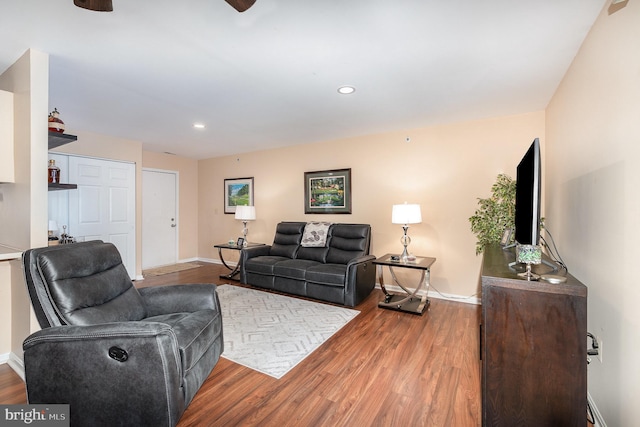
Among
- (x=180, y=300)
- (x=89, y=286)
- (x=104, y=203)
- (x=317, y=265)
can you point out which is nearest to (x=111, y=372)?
(x=89, y=286)

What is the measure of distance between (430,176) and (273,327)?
2691mm

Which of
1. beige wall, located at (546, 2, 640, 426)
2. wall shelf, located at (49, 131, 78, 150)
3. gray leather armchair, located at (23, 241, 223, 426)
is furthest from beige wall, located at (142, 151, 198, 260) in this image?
beige wall, located at (546, 2, 640, 426)

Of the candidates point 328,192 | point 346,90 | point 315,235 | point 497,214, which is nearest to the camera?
point 346,90

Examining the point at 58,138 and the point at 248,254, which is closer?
the point at 58,138

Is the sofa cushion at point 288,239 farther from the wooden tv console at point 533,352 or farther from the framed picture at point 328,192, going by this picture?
the wooden tv console at point 533,352

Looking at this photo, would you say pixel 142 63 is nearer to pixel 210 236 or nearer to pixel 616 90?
pixel 616 90

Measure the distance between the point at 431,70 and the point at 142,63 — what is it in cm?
222

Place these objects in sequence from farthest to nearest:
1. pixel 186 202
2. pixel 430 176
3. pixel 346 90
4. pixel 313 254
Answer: pixel 186 202 < pixel 313 254 < pixel 430 176 < pixel 346 90

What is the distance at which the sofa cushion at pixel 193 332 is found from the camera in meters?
1.56

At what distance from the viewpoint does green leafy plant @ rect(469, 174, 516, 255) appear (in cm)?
310

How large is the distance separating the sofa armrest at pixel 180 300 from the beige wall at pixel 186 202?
4.28 m

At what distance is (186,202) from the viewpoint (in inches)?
246

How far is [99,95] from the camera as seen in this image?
2842 mm

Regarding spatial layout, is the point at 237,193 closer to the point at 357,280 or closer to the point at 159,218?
the point at 159,218
